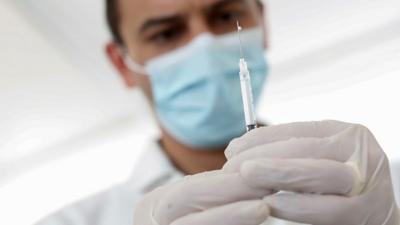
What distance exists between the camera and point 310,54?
1.91 m

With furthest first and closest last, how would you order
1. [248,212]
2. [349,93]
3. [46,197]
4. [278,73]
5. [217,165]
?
[46,197]
[278,73]
[349,93]
[217,165]
[248,212]

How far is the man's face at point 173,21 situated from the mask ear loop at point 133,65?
0.03ft

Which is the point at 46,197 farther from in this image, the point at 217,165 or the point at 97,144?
the point at 217,165

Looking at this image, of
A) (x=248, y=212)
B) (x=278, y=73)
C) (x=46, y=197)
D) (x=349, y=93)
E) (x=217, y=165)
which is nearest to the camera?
(x=248, y=212)

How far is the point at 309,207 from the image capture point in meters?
0.63

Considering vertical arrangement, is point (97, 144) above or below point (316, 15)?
below

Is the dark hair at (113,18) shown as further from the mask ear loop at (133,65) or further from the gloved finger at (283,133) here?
the gloved finger at (283,133)

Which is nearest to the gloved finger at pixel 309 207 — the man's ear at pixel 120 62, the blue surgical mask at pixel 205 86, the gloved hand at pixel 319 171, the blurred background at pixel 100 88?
the gloved hand at pixel 319 171

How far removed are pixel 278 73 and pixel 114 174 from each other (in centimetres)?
85

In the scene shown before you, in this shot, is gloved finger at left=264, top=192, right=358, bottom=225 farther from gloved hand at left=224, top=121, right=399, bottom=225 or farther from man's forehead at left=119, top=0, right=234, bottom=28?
man's forehead at left=119, top=0, right=234, bottom=28

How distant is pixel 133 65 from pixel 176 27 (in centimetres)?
16

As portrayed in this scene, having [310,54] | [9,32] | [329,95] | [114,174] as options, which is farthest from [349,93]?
[9,32]

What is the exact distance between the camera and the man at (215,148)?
0.63 meters

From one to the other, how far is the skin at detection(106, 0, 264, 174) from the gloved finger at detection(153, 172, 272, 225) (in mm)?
545
